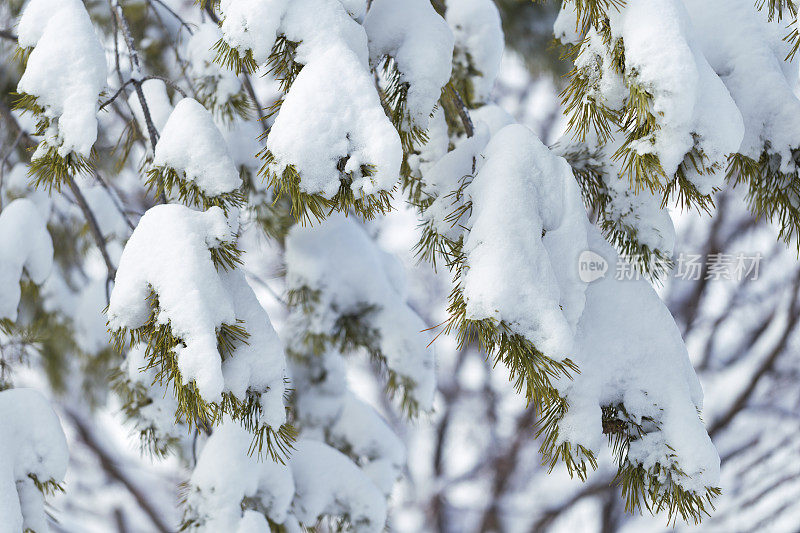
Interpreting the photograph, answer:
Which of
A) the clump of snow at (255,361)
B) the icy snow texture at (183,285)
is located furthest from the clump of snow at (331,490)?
the icy snow texture at (183,285)

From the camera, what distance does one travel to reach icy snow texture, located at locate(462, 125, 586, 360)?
36.5 inches

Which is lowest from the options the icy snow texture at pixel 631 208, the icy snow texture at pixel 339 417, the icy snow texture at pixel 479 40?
the icy snow texture at pixel 339 417

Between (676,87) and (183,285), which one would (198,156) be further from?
(676,87)

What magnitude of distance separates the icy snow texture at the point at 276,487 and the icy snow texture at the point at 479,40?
45.3 inches

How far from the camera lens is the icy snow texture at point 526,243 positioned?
0.93m

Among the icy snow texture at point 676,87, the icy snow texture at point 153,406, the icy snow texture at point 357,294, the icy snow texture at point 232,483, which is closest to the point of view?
the icy snow texture at point 676,87

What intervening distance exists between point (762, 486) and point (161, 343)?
17.6 ft

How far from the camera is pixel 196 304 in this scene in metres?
0.96

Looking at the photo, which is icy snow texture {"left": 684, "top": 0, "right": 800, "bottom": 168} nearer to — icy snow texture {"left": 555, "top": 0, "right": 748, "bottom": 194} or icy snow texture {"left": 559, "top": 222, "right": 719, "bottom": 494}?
icy snow texture {"left": 555, "top": 0, "right": 748, "bottom": 194}

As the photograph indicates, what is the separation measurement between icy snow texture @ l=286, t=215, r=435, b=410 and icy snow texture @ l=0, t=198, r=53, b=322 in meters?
0.81

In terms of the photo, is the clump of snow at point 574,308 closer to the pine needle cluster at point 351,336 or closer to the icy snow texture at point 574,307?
the icy snow texture at point 574,307

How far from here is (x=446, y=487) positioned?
25.3 feet

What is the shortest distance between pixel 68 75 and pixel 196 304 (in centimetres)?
52

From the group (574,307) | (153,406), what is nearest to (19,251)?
(153,406)
